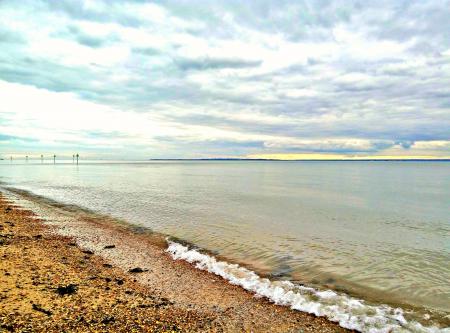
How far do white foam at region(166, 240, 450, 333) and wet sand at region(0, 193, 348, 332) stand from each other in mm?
464

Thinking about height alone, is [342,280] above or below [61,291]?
below

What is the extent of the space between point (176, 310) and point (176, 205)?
2764 centimetres

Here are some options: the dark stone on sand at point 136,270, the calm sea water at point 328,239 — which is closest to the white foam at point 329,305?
the calm sea water at point 328,239

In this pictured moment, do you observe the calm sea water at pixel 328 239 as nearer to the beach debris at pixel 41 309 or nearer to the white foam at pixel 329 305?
the white foam at pixel 329 305

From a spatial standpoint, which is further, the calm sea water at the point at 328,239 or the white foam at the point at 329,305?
the calm sea water at the point at 328,239

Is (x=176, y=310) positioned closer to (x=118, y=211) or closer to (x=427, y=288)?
(x=427, y=288)

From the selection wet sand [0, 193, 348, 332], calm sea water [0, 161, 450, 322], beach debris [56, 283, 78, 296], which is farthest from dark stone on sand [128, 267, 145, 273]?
calm sea water [0, 161, 450, 322]

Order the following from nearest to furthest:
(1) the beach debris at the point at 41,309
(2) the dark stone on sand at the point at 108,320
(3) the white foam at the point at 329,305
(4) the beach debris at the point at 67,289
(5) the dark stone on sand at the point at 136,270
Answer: (2) the dark stone on sand at the point at 108,320 < (1) the beach debris at the point at 41,309 < (3) the white foam at the point at 329,305 < (4) the beach debris at the point at 67,289 < (5) the dark stone on sand at the point at 136,270

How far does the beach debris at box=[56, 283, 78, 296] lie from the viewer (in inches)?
407

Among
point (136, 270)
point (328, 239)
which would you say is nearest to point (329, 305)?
point (136, 270)

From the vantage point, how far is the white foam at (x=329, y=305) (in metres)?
10.1

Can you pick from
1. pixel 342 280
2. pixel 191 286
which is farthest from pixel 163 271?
pixel 342 280

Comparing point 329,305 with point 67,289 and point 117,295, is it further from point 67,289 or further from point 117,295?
point 67,289

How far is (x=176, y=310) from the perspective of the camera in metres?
10.0
